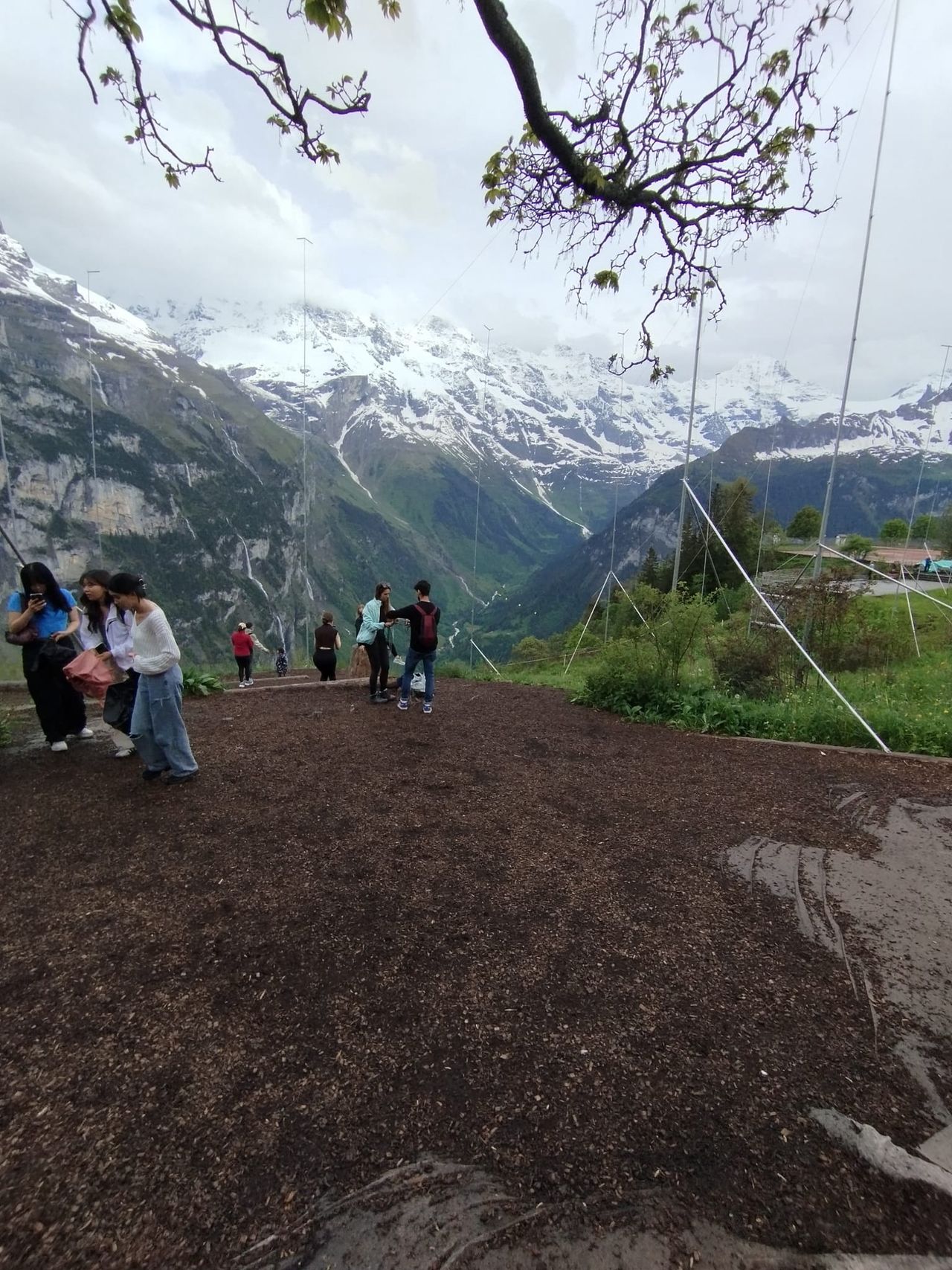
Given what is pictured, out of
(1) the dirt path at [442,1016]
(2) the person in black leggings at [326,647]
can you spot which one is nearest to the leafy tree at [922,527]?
(2) the person in black leggings at [326,647]

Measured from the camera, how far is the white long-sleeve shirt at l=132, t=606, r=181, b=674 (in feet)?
16.6

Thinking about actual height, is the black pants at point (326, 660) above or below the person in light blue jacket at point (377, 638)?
below

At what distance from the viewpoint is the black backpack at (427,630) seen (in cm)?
839

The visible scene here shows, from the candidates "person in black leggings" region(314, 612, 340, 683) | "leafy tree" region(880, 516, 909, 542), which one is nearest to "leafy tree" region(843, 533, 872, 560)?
"leafy tree" region(880, 516, 909, 542)

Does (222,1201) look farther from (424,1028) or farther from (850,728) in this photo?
(850,728)

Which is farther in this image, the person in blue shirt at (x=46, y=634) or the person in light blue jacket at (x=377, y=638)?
the person in light blue jacket at (x=377, y=638)

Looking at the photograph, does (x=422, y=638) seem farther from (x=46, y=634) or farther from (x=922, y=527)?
(x=922, y=527)

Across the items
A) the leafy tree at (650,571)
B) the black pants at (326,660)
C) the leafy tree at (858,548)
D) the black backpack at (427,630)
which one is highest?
the leafy tree at (858,548)

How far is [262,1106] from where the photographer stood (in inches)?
94.5

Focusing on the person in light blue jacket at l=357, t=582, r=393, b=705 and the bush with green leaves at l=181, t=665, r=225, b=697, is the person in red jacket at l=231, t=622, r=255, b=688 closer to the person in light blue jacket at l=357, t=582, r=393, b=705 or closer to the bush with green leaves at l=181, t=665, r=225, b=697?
the bush with green leaves at l=181, t=665, r=225, b=697

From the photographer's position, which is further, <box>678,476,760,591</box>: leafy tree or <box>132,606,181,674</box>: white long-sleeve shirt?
<box>678,476,760,591</box>: leafy tree

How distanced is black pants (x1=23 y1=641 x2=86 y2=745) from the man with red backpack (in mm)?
3933

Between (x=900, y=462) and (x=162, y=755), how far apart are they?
730 feet

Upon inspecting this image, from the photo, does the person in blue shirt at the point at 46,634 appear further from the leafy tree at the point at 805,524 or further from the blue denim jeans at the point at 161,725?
the leafy tree at the point at 805,524
